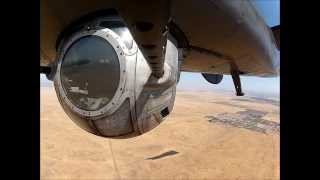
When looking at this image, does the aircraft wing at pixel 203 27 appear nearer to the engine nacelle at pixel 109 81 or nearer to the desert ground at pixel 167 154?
the engine nacelle at pixel 109 81

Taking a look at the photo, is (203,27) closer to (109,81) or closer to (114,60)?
(114,60)

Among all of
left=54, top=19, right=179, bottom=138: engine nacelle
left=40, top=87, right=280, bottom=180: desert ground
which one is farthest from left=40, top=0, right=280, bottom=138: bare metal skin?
left=40, top=87, right=280, bottom=180: desert ground

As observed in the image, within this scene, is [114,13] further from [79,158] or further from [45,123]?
[45,123]

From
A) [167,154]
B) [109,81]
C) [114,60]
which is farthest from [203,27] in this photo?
[167,154]

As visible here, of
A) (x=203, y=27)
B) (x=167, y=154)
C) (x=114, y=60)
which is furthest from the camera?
(x=167, y=154)

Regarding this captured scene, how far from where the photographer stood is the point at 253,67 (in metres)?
4.24

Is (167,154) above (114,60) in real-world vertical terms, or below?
below

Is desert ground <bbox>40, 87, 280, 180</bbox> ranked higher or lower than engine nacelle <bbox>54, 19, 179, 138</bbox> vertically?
lower

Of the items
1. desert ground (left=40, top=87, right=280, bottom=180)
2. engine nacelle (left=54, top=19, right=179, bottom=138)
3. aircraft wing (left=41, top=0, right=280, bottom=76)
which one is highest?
aircraft wing (left=41, top=0, right=280, bottom=76)

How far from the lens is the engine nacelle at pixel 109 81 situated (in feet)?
7.34

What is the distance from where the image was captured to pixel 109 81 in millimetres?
2246

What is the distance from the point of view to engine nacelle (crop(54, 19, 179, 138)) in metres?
2.24

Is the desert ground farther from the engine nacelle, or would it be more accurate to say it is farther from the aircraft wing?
the engine nacelle
